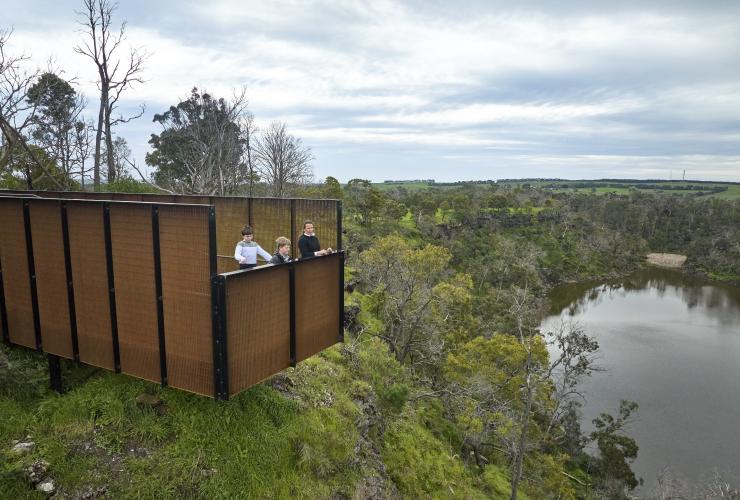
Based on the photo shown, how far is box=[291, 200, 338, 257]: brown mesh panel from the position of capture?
829cm

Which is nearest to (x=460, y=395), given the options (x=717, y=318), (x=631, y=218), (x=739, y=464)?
(x=739, y=464)

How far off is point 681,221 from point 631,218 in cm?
978

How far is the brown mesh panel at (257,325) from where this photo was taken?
19.4 ft

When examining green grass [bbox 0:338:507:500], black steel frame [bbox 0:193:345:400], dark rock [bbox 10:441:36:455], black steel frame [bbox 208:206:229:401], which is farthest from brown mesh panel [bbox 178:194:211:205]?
dark rock [bbox 10:441:36:455]

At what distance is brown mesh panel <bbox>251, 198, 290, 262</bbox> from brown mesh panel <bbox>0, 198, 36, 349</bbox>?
404 centimetres

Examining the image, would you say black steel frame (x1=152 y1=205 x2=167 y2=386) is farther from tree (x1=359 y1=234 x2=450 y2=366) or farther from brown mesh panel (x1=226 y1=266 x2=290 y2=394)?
tree (x1=359 y1=234 x2=450 y2=366)

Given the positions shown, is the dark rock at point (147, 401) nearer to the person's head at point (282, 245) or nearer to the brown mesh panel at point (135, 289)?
the brown mesh panel at point (135, 289)

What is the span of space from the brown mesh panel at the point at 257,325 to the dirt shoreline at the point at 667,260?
94.1 meters

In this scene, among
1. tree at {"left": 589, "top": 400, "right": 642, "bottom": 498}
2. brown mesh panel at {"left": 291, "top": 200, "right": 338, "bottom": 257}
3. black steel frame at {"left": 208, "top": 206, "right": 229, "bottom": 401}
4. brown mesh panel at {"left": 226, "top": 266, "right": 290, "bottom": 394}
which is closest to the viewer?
black steel frame at {"left": 208, "top": 206, "right": 229, "bottom": 401}

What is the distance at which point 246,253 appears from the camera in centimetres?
712

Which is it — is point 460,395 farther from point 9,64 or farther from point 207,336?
point 9,64

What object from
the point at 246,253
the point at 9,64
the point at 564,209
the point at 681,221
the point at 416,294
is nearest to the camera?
the point at 246,253

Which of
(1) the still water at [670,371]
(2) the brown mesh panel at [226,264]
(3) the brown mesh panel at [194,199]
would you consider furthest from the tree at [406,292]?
(3) the brown mesh panel at [194,199]

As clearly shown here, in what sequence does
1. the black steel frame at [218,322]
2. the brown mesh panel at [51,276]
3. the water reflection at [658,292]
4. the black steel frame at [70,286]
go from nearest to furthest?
the black steel frame at [218,322]
the black steel frame at [70,286]
the brown mesh panel at [51,276]
the water reflection at [658,292]
